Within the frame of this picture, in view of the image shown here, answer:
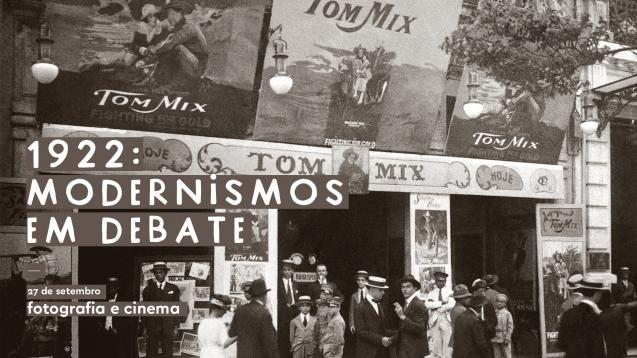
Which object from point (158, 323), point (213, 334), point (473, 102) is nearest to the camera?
point (213, 334)

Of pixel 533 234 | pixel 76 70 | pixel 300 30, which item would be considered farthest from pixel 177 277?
pixel 533 234

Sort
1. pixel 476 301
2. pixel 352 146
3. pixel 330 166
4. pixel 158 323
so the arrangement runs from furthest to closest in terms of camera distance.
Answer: pixel 352 146, pixel 330 166, pixel 158 323, pixel 476 301

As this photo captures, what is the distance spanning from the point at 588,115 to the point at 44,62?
438 inches

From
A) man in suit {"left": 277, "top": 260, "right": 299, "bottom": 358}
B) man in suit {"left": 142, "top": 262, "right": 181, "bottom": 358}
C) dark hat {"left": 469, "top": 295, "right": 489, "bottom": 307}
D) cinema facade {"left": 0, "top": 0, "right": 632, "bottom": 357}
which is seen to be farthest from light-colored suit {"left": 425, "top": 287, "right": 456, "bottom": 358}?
man in suit {"left": 142, "top": 262, "right": 181, "bottom": 358}

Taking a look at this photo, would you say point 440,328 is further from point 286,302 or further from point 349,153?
point 349,153

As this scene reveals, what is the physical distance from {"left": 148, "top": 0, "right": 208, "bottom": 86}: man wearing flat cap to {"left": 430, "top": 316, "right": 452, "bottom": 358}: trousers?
5.78m

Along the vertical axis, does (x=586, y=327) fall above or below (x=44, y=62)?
below

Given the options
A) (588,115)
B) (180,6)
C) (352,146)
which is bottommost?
(352,146)

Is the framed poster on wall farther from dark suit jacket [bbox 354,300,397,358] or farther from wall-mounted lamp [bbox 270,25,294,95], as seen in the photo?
dark suit jacket [bbox 354,300,397,358]

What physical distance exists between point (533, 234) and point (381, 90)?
5.20 metres

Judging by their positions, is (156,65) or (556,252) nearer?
(156,65)

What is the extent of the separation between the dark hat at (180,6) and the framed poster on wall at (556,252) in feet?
26.8

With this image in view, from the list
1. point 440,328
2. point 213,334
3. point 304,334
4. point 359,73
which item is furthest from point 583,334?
point 359,73

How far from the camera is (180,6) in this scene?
13219 mm
